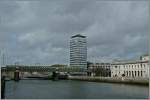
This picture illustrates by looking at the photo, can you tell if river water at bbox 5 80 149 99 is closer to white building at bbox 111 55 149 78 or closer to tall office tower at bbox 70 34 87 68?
white building at bbox 111 55 149 78

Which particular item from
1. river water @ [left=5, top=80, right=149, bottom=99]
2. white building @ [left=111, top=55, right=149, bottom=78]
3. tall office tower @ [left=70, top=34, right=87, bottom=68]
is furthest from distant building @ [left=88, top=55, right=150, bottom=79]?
river water @ [left=5, top=80, right=149, bottom=99]

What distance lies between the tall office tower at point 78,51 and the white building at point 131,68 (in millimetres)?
7578

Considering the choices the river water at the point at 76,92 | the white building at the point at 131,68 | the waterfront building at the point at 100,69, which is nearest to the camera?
the river water at the point at 76,92

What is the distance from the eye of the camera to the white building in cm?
2596

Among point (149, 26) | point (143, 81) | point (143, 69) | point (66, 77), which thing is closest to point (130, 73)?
point (143, 69)

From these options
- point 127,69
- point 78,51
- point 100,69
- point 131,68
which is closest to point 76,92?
point 131,68

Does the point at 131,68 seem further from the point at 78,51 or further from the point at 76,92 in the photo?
the point at 76,92

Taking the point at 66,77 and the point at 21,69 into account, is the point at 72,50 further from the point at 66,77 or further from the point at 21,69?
the point at 21,69

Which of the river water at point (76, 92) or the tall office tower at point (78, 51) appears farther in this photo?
the tall office tower at point (78, 51)

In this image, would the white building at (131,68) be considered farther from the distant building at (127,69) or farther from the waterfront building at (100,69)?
A: the waterfront building at (100,69)

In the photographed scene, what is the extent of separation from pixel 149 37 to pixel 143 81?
1856cm

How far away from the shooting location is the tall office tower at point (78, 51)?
3925 centimetres

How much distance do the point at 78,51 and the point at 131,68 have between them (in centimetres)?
1309

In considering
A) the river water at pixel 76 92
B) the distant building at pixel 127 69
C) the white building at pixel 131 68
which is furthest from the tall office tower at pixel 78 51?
the river water at pixel 76 92
